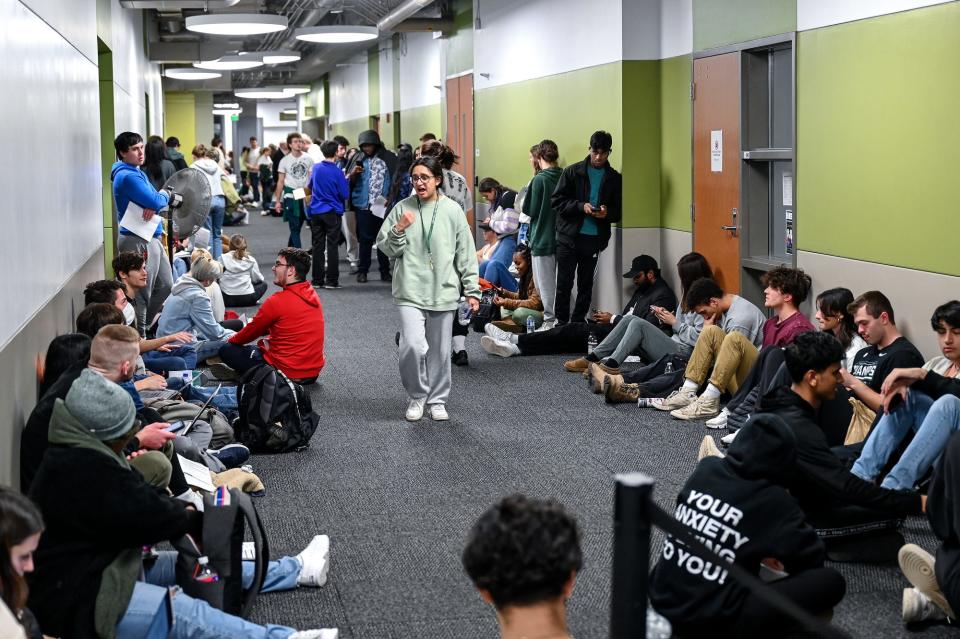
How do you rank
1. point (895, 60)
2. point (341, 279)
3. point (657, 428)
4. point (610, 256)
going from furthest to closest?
point (341, 279) → point (610, 256) → point (657, 428) → point (895, 60)

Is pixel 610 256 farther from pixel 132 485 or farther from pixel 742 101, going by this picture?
pixel 132 485

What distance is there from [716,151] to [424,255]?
2.83m

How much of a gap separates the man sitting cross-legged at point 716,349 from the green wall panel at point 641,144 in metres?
2.43

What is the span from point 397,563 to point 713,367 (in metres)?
3.05

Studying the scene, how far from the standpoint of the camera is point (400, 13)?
571 inches

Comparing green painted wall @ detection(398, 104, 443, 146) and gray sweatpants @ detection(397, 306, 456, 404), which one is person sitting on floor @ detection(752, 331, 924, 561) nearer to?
gray sweatpants @ detection(397, 306, 456, 404)

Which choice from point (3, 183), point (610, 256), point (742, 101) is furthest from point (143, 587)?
point (610, 256)

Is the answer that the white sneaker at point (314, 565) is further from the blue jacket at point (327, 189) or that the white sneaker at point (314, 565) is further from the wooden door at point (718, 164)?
the blue jacket at point (327, 189)

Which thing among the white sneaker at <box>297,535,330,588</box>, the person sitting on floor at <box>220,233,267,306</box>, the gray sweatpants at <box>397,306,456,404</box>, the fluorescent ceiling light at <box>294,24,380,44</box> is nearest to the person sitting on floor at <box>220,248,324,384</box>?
the gray sweatpants at <box>397,306,456,404</box>

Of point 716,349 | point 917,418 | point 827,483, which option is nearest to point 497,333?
point 716,349

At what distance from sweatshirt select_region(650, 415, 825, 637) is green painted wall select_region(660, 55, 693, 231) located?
228 inches

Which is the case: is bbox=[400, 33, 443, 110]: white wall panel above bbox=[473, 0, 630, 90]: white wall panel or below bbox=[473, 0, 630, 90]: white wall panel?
above

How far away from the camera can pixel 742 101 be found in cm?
798

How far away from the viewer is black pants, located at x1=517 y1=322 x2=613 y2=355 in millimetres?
8906
